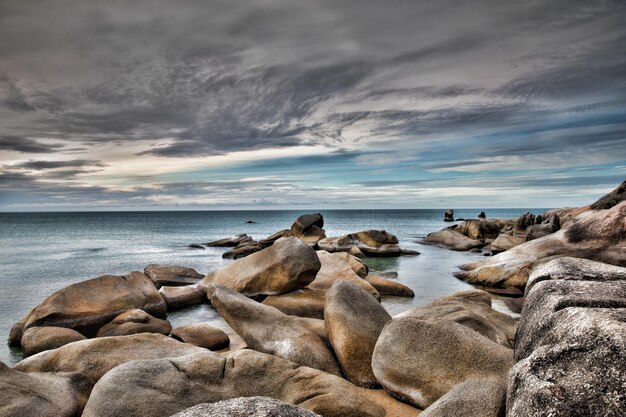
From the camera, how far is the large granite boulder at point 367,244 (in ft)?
111

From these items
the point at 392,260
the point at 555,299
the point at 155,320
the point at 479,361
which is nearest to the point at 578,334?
the point at 555,299

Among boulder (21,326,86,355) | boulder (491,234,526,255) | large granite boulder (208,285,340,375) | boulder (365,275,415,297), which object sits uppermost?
large granite boulder (208,285,340,375)

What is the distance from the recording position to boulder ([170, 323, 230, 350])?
34.1ft

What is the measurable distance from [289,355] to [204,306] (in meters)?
8.86

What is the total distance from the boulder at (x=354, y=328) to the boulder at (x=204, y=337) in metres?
3.28

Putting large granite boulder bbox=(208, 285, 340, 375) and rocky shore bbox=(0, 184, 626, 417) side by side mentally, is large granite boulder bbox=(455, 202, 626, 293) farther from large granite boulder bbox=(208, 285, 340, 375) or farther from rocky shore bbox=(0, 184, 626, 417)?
large granite boulder bbox=(208, 285, 340, 375)

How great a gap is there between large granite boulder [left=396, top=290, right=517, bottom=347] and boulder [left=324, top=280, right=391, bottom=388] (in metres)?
0.89

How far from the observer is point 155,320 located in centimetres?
1216

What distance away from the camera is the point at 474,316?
8.88 m

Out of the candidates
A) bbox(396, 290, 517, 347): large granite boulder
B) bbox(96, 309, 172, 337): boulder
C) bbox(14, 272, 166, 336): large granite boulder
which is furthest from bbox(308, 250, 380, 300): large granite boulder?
bbox(14, 272, 166, 336): large granite boulder

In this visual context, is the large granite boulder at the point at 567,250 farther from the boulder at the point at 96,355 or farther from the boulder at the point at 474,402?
the boulder at the point at 96,355

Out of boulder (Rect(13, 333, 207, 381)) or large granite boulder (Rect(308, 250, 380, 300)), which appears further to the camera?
large granite boulder (Rect(308, 250, 380, 300))

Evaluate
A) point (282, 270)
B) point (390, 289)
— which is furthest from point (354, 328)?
point (390, 289)

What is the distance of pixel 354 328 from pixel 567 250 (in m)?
12.5
